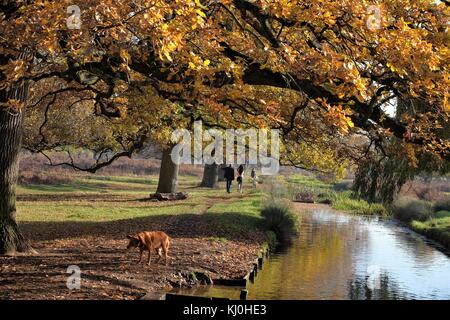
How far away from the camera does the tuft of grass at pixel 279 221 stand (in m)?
25.0

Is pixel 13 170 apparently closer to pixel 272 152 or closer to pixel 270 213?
pixel 270 213

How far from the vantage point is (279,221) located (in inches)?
998

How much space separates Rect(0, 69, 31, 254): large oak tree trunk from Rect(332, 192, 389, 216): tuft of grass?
2626 cm

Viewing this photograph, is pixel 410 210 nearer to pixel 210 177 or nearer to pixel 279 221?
pixel 279 221

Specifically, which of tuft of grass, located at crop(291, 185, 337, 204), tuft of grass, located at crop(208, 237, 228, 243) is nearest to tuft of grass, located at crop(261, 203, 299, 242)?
tuft of grass, located at crop(208, 237, 228, 243)

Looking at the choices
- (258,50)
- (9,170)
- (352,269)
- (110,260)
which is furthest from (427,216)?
(9,170)

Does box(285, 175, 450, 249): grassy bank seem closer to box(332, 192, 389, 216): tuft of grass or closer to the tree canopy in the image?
box(332, 192, 389, 216): tuft of grass

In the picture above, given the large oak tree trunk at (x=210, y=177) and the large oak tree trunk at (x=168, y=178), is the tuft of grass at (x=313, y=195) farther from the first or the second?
the large oak tree trunk at (x=168, y=178)

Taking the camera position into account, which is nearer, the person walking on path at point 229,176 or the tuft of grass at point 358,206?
the tuft of grass at point 358,206

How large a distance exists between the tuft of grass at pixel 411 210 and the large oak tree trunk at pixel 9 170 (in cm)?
2418

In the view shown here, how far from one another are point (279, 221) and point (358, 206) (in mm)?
17302

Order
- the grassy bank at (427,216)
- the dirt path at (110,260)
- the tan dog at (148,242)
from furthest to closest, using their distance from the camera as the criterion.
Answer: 1. the grassy bank at (427,216)
2. the tan dog at (148,242)
3. the dirt path at (110,260)

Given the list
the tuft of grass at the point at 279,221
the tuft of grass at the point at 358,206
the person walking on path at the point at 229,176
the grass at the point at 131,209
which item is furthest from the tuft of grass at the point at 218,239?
the person walking on path at the point at 229,176
